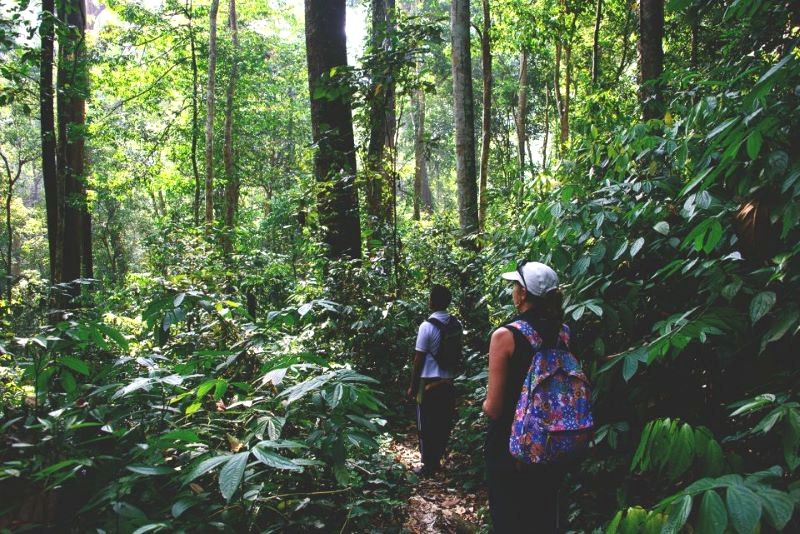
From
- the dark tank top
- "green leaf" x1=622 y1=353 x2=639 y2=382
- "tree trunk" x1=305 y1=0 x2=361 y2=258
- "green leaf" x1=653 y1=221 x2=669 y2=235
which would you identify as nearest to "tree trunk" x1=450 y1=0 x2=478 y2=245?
"tree trunk" x1=305 y1=0 x2=361 y2=258

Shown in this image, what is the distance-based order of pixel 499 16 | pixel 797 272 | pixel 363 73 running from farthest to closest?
pixel 499 16 < pixel 363 73 < pixel 797 272

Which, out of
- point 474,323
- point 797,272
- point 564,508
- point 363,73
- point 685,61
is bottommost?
point 564,508

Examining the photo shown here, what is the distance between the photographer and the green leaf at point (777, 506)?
44.5 inches

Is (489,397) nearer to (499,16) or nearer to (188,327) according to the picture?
(188,327)

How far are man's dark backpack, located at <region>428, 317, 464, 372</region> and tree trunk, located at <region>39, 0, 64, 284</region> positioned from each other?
5472 mm

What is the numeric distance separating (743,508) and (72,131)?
13.6m

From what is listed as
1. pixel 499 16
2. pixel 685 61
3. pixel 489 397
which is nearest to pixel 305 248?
pixel 489 397

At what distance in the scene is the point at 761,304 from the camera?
1.96 metres

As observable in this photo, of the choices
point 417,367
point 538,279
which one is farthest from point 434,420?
point 538,279

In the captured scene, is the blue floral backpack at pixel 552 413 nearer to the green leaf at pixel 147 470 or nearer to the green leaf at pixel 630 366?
the green leaf at pixel 630 366

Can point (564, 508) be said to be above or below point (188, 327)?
below

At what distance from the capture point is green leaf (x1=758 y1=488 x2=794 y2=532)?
3.71 ft

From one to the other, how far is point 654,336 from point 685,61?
39.1ft

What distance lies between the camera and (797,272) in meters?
1.94
